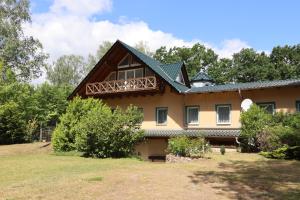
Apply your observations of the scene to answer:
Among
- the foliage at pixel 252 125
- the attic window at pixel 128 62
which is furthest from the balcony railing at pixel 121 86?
the foliage at pixel 252 125

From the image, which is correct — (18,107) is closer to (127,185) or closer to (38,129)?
(38,129)

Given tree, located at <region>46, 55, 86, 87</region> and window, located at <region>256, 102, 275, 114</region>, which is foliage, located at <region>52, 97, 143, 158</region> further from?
tree, located at <region>46, 55, 86, 87</region>

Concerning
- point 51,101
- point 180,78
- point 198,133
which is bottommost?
point 198,133

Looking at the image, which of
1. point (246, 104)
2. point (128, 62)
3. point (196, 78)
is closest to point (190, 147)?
point (246, 104)

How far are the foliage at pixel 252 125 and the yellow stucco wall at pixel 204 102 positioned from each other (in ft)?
8.14

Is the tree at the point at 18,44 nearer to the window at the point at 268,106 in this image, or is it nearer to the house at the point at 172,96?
the house at the point at 172,96

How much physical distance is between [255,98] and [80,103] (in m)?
12.2

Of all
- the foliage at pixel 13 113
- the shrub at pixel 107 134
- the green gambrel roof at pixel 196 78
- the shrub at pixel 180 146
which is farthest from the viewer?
the foliage at pixel 13 113

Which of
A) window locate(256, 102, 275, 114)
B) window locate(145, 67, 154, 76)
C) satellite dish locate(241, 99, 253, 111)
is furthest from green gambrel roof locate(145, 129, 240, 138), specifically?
window locate(145, 67, 154, 76)

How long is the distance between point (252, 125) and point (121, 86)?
11.5m

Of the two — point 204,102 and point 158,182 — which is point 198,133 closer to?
point 204,102

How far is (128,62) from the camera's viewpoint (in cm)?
2945

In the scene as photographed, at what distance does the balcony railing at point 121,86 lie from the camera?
26.6 metres

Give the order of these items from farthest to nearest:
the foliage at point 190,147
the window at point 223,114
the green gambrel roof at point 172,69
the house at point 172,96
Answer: the green gambrel roof at point 172,69 → the window at point 223,114 → the house at point 172,96 → the foliage at point 190,147
